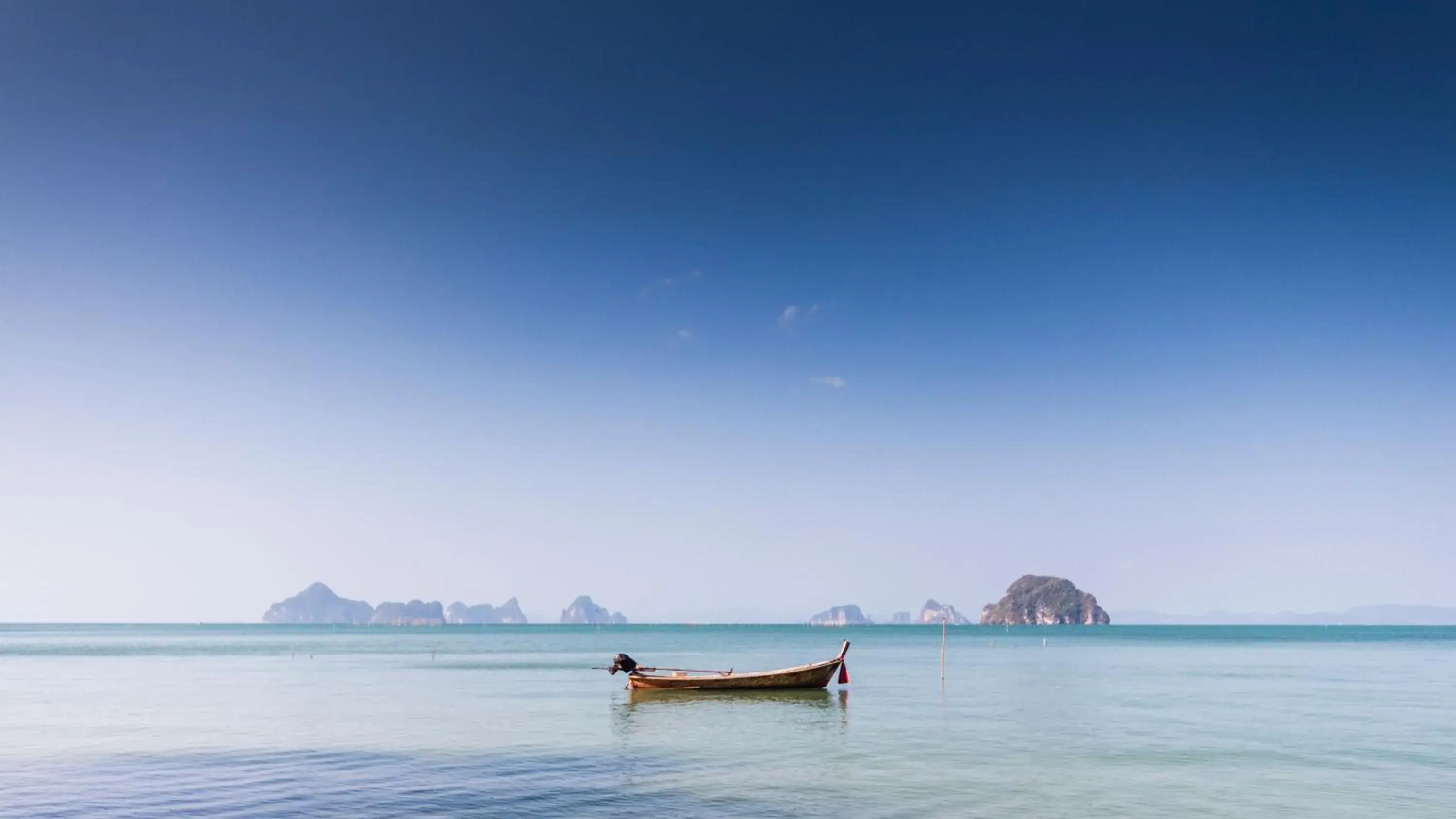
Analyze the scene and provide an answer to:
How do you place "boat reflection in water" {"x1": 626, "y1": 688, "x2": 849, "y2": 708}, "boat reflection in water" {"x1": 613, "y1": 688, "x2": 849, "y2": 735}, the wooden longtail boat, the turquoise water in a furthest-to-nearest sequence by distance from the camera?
1. the wooden longtail boat
2. "boat reflection in water" {"x1": 626, "y1": 688, "x2": 849, "y2": 708}
3. "boat reflection in water" {"x1": 613, "y1": 688, "x2": 849, "y2": 735}
4. the turquoise water

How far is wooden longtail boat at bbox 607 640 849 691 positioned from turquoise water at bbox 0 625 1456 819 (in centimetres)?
172

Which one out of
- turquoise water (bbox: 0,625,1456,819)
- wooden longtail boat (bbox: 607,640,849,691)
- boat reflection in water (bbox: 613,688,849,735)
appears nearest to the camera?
turquoise water (bbox: 0,625,1456,819)

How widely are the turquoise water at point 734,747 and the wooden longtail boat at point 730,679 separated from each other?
1.72 metres

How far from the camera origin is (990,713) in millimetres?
44156

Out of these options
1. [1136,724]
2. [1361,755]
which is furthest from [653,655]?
[1361,755]

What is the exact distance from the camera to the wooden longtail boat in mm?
52844

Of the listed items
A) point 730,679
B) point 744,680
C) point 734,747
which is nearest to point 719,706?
point 730,679

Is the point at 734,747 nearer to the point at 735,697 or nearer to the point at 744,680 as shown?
the point at 735,697

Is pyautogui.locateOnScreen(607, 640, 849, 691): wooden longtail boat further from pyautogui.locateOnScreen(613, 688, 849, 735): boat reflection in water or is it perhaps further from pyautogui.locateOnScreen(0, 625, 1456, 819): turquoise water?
pyautogui.locateOnScreen(0, 625, 1456, 819): turquoise water

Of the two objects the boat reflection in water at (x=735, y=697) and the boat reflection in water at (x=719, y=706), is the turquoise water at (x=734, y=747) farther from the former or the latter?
the boat reflection in water at (x=735, y=697)

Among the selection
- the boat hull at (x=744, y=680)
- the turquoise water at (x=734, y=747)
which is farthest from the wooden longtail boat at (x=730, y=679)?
the turquoise water at (x=734, y=747)

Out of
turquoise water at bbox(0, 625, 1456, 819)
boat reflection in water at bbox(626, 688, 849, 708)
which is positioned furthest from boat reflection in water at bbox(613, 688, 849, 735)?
turquoise water at bbox(0, 625, 1456, 819)

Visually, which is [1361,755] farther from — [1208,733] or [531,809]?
[531,809]

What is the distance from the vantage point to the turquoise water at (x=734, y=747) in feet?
78.3
